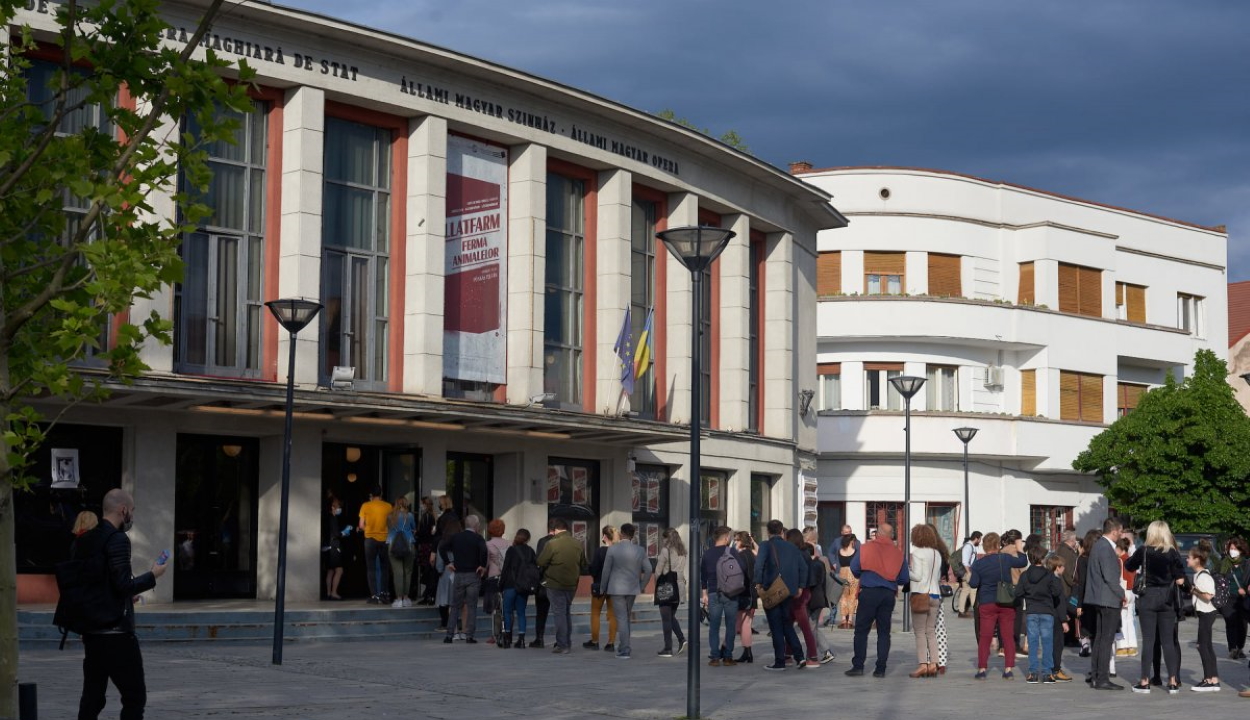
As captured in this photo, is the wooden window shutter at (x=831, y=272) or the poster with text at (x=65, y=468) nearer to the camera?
the poster with text at (x=65, y=468)

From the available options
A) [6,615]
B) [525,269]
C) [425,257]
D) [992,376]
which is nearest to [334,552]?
[425,257]

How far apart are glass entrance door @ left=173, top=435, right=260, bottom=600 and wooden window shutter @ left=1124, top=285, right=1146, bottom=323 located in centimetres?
3413

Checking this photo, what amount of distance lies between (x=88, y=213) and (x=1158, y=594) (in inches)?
484

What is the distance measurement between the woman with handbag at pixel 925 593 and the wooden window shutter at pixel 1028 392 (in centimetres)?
3106

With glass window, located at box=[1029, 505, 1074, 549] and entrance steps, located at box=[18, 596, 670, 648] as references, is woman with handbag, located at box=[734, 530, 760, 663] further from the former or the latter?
glass window, located at box=[1029, 505, 1074, 549]

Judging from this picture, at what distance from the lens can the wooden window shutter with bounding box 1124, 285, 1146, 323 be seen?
5225 cm

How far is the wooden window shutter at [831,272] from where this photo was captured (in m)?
48.0

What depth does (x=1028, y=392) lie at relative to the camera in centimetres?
4934

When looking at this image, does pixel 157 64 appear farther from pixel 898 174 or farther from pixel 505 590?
pixel 898 174

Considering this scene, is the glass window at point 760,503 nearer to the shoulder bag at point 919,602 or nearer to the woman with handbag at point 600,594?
the woman with handbag at point 600,594

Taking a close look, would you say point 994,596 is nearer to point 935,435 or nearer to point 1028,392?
point 935,435

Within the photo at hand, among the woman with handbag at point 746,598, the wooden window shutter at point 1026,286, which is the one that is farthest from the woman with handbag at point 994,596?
the wooden window shutter at point 1026,286

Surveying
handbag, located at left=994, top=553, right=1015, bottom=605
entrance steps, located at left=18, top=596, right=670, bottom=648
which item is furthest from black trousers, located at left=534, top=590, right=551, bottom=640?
handbag, located at left=994, top=553, right=1015, bottom=605

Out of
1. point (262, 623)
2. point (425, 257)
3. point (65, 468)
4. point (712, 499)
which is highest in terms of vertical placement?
point (425, 257)
